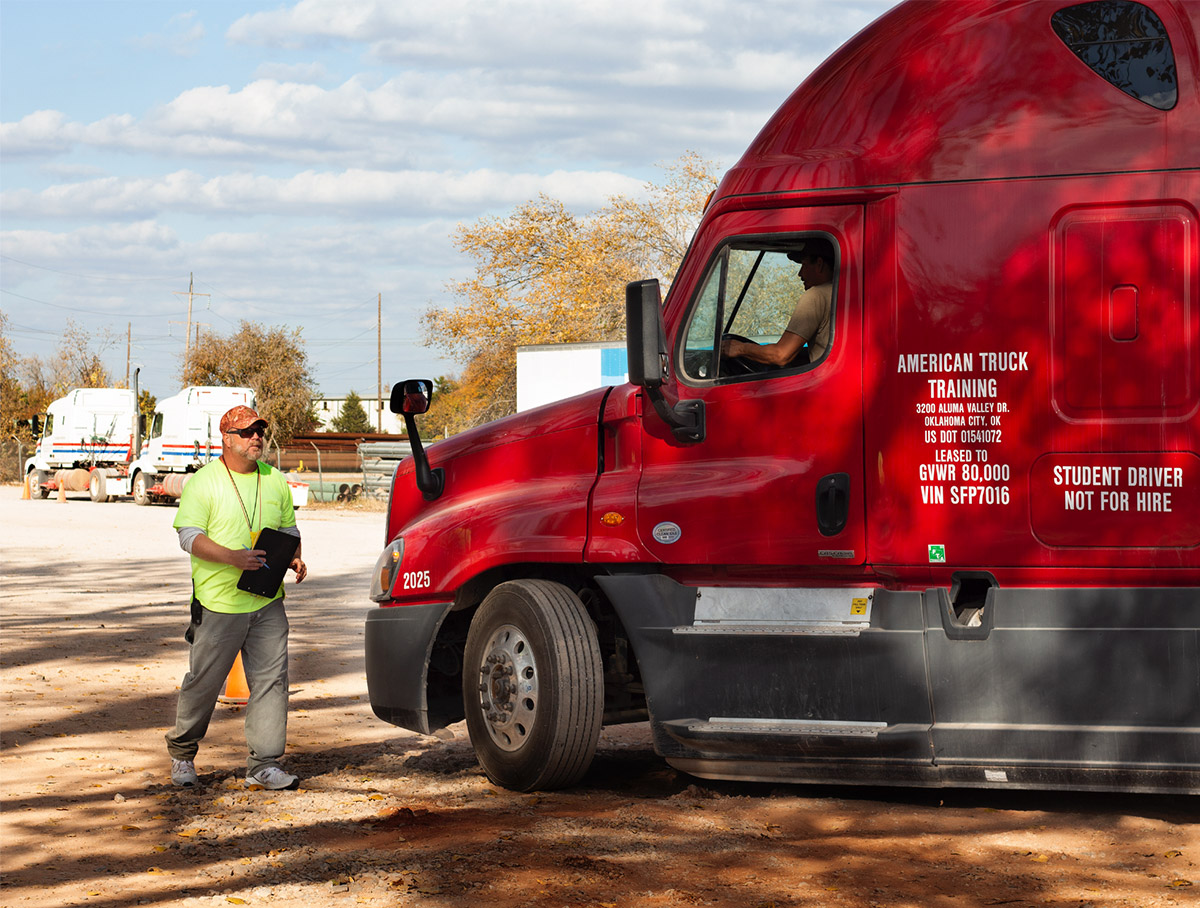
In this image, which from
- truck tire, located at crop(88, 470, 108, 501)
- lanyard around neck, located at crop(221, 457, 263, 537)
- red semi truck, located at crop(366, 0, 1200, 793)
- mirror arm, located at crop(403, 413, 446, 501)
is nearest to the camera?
red semi truck, located at crop(366, 0, 1200, 793)

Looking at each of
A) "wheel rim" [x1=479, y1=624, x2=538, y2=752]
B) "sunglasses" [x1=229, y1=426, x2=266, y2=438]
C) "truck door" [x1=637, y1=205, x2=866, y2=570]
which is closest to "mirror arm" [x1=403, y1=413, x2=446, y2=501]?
"sunglasses" [x1=229, y1=426, x2=266, y2=438]

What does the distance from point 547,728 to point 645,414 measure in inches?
58.4

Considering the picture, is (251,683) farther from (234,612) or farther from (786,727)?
(786,727)

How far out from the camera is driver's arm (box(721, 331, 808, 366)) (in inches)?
242

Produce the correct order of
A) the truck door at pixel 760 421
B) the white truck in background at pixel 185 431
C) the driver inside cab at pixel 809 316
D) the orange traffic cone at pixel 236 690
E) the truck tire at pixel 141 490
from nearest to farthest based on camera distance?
1. the truck door at pixel 760 421
2. the driver inside cab at pixel 809 316
3. the orange traffic cone at pixel 236 690
4. the white truck in background at pixel 185 431
5. the truck tire at pixel 141 490

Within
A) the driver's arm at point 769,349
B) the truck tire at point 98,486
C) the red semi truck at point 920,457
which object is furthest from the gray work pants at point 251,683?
the truck tire at point 98,486

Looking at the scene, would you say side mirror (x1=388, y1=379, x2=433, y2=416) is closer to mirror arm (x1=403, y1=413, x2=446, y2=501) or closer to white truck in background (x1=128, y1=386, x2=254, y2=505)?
mirror arm (x1=403, y1=413, x2=446, y2=501)

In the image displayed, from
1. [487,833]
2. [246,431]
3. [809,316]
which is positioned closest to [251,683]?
[246,431]

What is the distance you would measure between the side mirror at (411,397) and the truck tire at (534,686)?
99cm

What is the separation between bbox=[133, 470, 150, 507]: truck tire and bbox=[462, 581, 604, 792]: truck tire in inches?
1266

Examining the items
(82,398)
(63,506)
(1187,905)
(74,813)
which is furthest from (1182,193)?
(82,398)

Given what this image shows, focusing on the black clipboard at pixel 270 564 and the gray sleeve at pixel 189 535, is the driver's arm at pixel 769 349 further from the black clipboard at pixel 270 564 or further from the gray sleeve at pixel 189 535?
the gray sleeve at pixel 189 535

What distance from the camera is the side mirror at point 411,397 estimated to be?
684cm

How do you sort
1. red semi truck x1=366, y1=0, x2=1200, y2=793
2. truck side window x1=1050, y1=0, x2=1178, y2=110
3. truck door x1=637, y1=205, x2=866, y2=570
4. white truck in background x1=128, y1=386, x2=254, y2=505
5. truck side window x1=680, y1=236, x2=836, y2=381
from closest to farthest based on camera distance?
red semi truck x1=366, y1=0, x2=1200, y2=793 < truck side window x1=1050, y1=0, x2=1178, y2=110 < truck door x1=637, y1=205, x2=866, y2=570 < truck side window x1=680, y1=236, x2=836, y2=381 < white truck in background x1=128, y1=386, x2=254, y2=505
